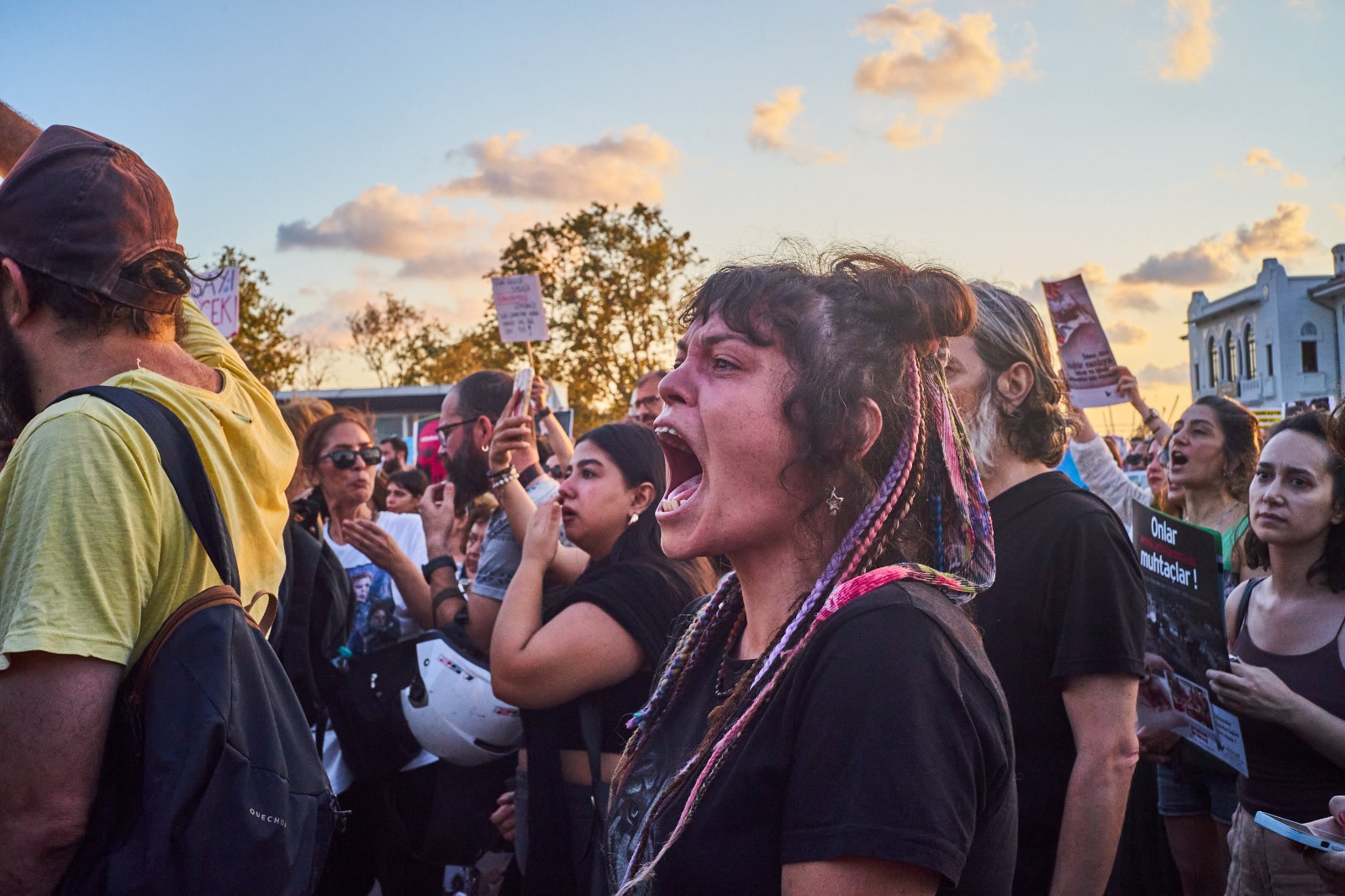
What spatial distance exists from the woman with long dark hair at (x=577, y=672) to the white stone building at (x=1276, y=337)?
1682 inches

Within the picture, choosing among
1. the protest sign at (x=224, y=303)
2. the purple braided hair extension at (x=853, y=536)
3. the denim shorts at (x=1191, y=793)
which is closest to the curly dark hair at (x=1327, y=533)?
the denim shorts at (x=1191, y=793)

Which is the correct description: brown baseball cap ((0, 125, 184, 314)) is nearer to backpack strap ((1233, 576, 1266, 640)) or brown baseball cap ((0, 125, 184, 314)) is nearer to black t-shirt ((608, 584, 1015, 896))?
black t-shirt ((608, 584, 1015, 896))

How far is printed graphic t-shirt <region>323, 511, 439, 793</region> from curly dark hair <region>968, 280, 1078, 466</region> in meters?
2.67

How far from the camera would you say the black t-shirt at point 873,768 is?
1.30m

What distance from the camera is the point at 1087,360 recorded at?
659 cm

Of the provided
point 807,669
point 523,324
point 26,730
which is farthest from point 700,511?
point 523,324

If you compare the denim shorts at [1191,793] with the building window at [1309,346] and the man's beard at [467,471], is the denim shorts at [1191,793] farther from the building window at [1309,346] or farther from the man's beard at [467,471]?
the building window at [1309,346]

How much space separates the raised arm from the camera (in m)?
2.54

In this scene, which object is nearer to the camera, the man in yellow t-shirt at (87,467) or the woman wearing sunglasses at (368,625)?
the man in yellow t-shirt at (87,467)

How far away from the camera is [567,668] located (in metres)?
3.06

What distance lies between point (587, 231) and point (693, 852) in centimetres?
2551

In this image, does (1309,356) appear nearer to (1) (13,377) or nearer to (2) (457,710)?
(2) (457,710)

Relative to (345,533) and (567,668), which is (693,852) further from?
(345,533)

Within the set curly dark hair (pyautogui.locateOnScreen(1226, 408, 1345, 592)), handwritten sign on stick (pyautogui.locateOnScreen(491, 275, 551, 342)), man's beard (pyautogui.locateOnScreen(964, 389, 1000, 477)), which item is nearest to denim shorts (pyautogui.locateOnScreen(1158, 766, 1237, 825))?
curly dark hair (pyautogui.locateOnScreen(1226, 408, 1345, 592))
